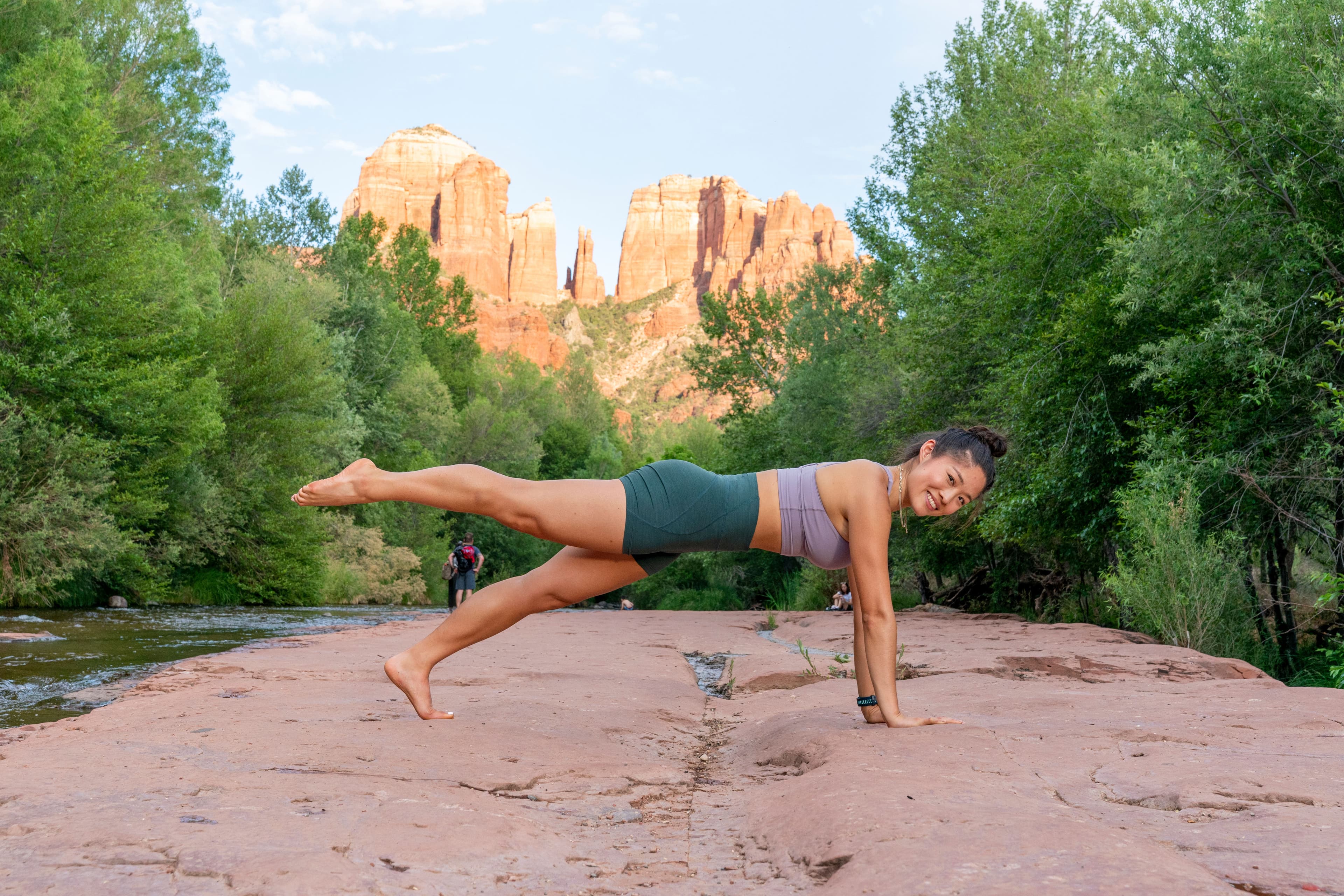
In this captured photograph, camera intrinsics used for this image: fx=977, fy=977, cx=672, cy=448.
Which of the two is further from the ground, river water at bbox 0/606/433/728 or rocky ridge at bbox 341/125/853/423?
rocky ridge at bbox 341/125/853/423

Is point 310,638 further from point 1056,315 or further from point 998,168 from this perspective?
point 998,168

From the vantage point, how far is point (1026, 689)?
5246mm

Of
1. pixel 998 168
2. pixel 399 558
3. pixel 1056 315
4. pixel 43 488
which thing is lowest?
pixel 399 558

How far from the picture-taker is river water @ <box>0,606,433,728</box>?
5605 millimetres

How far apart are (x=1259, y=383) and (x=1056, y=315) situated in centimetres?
453

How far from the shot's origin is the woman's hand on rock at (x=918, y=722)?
374 cm

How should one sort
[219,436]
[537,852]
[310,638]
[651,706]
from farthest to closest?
[219,436]
[310,638]
[651,706]
[537,852]

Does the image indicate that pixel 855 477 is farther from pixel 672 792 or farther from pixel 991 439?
pixel 672 792

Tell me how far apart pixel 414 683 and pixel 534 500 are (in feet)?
3.35

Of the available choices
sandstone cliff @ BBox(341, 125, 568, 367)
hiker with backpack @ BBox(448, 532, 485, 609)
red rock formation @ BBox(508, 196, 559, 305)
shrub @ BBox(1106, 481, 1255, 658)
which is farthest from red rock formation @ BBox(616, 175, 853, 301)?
shrub @ BBox(1106, 481, 1255, 658)

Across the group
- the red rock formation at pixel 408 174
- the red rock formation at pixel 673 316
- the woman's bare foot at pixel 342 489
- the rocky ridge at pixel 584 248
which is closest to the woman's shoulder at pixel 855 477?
the woman's bare foot at pixel 342 489

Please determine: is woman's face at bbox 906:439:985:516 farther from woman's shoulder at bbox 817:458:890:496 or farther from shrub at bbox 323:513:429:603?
shrub at bbox 323:513:429:603

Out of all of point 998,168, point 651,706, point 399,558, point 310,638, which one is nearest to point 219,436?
point 399,558

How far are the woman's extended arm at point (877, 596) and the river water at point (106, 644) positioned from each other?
405 centimetres
